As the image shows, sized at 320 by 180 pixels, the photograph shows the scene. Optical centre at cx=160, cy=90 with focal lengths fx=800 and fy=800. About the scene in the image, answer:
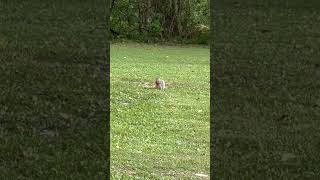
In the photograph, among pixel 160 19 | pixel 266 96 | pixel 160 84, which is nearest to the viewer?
pixel 266 96

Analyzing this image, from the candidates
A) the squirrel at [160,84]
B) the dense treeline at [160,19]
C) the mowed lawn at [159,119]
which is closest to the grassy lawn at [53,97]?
the mowed lawn at [159,119]

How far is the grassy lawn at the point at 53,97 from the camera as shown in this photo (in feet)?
14.7

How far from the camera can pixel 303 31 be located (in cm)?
1148

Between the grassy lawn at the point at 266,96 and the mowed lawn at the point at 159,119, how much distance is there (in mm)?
280

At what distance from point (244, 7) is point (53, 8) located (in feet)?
13.4

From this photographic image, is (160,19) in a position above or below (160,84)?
below

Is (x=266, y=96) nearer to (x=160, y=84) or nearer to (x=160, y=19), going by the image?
(x=160, y=84)

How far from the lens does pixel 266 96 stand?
7008 mm

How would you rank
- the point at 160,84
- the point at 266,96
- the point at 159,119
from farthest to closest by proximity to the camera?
the point at 160,84 < the point at 159,119 < the point at 266,96

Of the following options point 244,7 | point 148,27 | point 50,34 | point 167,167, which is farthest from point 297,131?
point 148,27

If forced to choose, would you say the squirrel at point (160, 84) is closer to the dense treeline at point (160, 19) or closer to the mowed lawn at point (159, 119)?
the mowed lawn at point (159, 119)

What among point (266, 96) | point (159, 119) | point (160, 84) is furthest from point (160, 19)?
point (266, 96)

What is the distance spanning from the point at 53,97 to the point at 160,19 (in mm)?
12144

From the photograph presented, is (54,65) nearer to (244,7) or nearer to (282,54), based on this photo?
(282,54)
